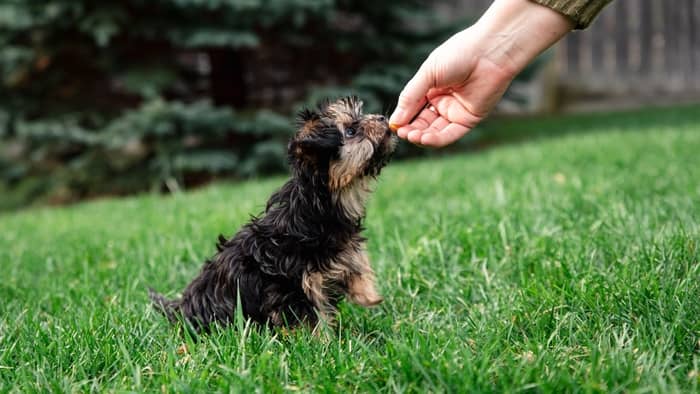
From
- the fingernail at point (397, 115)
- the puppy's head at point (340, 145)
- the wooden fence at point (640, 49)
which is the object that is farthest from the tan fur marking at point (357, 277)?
the wooden fence at point (640, 49)

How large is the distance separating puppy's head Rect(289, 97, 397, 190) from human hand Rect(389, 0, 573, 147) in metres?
0.15

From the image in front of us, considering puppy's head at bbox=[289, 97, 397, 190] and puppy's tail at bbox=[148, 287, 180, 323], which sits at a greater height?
puppy's head at bbox=[289, 97, 397, 190]

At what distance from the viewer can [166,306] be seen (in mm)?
2979

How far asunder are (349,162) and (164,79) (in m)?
6.24

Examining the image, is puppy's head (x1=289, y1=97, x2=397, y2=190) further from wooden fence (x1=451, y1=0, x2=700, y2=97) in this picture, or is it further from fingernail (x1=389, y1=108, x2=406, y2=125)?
wooden fence (x1=451, y1=0, x2=700, y2=97)

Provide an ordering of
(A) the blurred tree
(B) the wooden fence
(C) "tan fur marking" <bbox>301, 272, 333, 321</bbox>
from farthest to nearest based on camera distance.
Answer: (B) the wooden fence, (A) the blurred tree, (C) "tan fur marking" <bbox>301, 272, 333, 321</bbox>

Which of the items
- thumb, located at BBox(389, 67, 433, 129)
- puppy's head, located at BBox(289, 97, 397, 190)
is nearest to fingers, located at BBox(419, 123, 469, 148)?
thumb, located at BBox(389, 67, 433, 129)

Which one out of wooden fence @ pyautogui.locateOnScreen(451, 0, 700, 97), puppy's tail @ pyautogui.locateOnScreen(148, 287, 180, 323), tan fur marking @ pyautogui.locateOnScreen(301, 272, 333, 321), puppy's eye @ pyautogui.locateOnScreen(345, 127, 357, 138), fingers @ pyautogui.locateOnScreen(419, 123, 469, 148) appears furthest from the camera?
wooden fence @ pyautogui.locateOnScreen(451, 0, 700, 97)

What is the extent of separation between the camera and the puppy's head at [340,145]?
8.63 feet

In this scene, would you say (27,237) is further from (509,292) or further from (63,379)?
(509,292)

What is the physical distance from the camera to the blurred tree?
25.5 feet

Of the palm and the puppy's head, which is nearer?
the puppy's head

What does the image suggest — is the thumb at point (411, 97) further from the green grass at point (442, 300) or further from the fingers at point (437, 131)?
the green grass at point (442, 300)

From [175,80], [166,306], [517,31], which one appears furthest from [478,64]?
[175,80]
